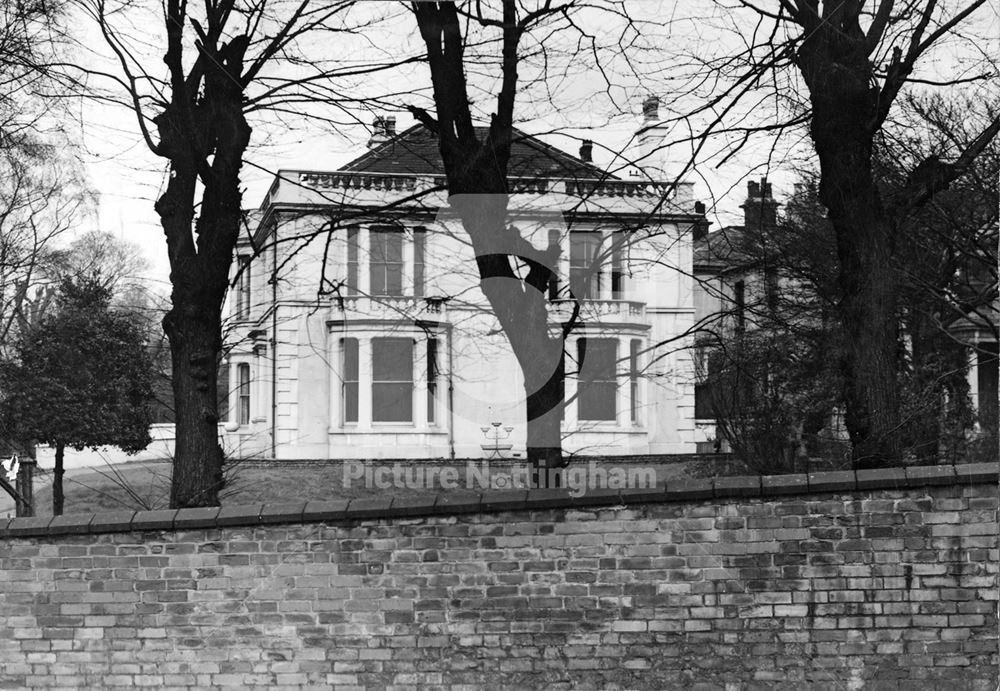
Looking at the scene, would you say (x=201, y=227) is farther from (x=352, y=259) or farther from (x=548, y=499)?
(x=548, y=499)

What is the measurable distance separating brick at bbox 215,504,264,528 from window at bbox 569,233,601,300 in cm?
156

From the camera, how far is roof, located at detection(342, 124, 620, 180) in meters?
4.65

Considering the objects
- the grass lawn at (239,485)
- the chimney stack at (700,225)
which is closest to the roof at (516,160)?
the chimney stack at (700,225)

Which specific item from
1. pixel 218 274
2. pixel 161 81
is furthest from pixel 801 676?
pixel 161 81

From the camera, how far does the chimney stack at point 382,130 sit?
4793mm

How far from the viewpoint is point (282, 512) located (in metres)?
4.56

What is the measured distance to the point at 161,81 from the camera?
486 centimetres

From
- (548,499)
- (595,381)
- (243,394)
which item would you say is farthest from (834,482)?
(243,394)

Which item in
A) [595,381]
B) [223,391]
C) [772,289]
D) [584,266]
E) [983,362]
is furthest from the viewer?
[983,362]

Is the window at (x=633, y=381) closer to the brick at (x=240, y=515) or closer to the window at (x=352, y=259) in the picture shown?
the window at (x=352, y=259)

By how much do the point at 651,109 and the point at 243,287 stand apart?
6.21 ft

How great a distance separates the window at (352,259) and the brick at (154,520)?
3.86 ft

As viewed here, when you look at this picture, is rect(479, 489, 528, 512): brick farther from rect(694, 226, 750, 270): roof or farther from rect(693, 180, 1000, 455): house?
rect(694, 226, 750, 270): roof

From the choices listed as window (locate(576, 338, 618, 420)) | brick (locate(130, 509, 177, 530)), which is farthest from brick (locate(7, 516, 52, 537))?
window (locate(576, 338, 618, 420))
